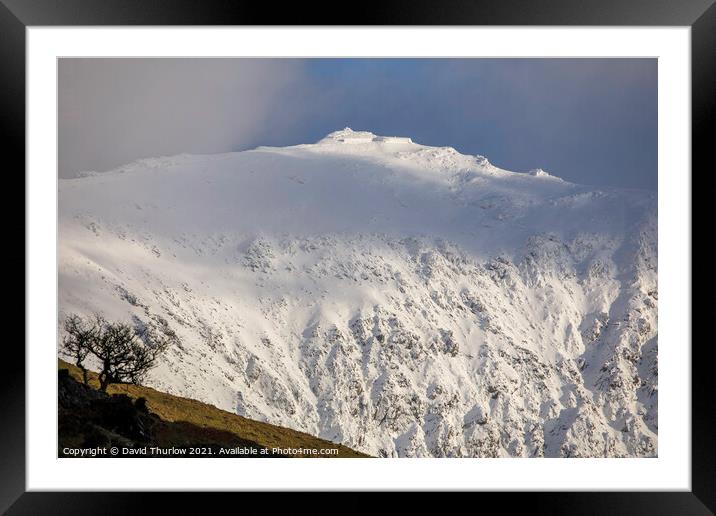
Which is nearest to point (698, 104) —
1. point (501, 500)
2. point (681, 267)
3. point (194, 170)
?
point (681, 267)

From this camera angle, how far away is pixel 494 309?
82812 millimetres

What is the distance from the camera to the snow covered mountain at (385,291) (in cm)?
6419

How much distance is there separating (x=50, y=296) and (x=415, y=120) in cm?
5943

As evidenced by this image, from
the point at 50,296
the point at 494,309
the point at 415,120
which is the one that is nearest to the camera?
the point at 50,296

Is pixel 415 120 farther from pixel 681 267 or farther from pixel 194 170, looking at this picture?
pixel 681 267

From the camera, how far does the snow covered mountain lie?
6419cm

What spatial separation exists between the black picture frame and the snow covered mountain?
48.3 metres
